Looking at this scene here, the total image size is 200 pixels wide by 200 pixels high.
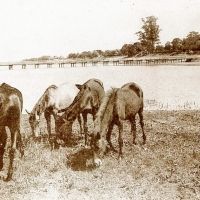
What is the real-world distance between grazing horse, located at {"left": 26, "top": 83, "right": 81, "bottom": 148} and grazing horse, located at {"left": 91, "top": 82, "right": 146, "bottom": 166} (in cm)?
167

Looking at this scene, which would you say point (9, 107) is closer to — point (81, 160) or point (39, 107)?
point (81, 160)

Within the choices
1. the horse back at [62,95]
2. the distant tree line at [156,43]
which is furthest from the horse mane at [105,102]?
the distant tree line at [156,43]

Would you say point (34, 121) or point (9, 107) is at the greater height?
point (9, 107)

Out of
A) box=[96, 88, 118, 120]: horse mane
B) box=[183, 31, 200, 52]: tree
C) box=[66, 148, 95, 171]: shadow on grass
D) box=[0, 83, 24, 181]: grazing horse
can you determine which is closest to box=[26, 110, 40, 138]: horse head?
box=[66, 148, 95, 171]: shadow on grass

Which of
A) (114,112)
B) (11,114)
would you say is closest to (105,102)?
(114,112)

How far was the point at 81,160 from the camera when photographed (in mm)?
7375

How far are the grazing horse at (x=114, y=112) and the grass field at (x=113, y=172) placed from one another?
450mm

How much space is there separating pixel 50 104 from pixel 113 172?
3325 millimetres

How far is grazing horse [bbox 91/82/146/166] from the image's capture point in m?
6.39

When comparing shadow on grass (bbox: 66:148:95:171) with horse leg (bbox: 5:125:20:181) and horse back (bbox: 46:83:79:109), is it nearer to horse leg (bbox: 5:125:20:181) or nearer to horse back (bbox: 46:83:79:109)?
horse leg (bbox: 5:125:20:181)

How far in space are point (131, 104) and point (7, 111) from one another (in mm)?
3332

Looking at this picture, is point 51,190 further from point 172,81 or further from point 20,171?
point 172,81

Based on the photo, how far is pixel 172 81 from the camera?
2336 centimetres

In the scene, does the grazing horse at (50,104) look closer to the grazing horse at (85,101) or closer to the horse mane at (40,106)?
the horse mane at (40,106)
